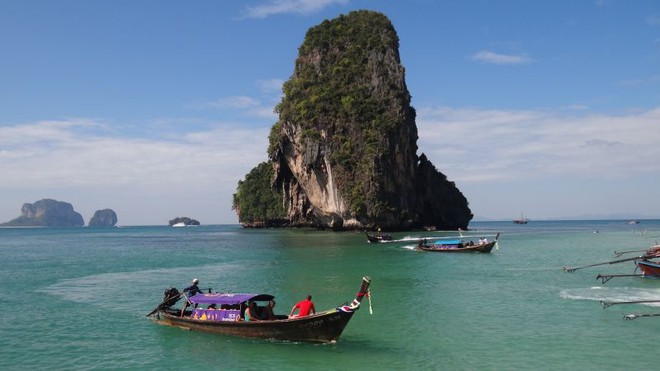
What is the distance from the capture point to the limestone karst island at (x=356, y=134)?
79.9 meters

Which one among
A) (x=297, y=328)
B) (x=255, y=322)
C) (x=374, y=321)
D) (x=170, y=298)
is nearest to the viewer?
(x=297, y=328)

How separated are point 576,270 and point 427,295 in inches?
536

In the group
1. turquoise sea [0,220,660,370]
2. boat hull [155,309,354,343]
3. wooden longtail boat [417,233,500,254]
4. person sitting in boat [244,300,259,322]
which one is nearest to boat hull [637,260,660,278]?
turquoise sea [0,220,660,370]

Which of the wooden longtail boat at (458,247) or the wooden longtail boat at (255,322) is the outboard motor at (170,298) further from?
the wooden longtail boat at (458,247)

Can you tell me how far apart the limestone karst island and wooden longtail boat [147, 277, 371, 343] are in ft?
200

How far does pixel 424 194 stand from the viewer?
94.4 m

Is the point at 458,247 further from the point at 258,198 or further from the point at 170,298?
the point at 258,198

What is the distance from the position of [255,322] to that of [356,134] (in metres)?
67.6

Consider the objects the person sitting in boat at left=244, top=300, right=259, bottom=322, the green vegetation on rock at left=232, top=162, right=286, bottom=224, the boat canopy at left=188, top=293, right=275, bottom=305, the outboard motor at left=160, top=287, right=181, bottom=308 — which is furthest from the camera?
the green vegetation on rock at left=232, top=162, right=286, bottom=224

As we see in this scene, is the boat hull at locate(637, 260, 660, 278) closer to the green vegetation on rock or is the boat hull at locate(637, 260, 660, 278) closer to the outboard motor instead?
the outboard motor

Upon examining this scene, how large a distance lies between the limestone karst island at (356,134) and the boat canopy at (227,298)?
6092 cm

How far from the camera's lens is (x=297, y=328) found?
15312 millimetres

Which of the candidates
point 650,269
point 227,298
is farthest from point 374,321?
point 650,269

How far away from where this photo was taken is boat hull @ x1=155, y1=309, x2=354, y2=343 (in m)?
15.0
